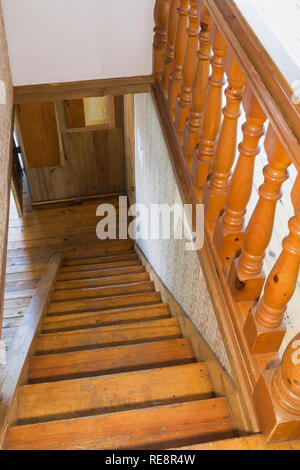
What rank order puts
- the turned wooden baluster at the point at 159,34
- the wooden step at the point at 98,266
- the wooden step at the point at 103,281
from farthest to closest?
the wooden step at the point at 98,266 → the wooden step at the point at 103,281 → the turned wooden baluster at the point at 159,34

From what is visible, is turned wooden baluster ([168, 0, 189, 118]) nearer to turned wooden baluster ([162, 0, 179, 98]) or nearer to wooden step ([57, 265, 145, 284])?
turned wooden baluster ([162, 0, 179, 98])

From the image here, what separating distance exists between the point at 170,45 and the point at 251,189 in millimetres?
1312

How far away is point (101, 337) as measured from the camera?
1.99 m

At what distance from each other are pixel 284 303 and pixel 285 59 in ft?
2.01

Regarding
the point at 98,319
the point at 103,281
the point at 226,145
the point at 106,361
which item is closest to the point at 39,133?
the point at 103,281

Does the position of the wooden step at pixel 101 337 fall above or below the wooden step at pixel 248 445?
below

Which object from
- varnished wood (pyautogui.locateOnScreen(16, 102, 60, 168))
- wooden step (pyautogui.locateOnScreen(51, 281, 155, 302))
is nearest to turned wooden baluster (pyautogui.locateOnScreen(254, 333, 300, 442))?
wooden step (pyautogui.locateOnScreen(51, 281, 155, 302))

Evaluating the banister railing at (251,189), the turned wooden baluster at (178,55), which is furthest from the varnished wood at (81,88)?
the banister railing at (251,189)

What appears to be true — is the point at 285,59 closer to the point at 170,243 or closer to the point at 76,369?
the point at 76,369

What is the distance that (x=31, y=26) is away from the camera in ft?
7.90

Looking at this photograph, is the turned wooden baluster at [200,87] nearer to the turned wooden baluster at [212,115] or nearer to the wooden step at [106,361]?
the turned wooden baluster at [212,115]

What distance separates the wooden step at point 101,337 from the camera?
6.49 feet

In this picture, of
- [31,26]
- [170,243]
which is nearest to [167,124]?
[170,243]

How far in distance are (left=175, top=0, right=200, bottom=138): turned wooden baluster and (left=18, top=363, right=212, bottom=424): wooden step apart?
114 cm
